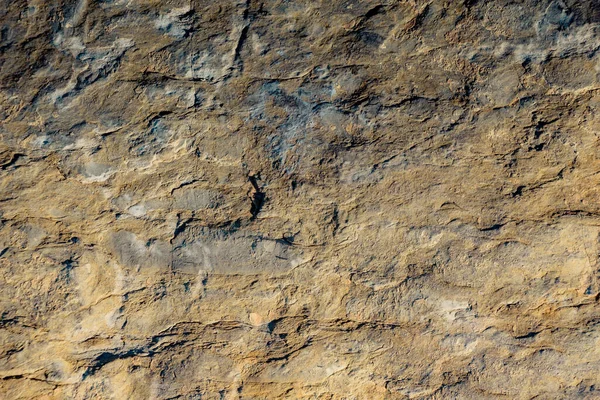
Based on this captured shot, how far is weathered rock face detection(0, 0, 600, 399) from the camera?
1.53 metres

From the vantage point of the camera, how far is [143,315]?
1604mm

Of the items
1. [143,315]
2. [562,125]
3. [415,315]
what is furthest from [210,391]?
[562,125]

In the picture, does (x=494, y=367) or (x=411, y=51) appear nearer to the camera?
(x=411, y=51)

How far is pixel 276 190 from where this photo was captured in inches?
61.7

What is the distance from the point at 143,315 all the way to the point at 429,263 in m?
0.74

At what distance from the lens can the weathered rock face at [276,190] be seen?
5.01ft

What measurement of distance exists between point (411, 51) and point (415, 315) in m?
0.67

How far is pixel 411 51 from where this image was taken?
153cm

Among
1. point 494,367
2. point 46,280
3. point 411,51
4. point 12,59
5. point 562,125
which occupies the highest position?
point 12,59

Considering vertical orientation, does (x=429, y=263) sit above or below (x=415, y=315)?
above

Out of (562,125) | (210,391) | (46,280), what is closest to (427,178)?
(562,125)

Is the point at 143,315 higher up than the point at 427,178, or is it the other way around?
the point at 427,178

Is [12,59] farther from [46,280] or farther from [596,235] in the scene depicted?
[596,235]

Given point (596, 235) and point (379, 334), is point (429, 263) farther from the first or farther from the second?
point (596, 235)
